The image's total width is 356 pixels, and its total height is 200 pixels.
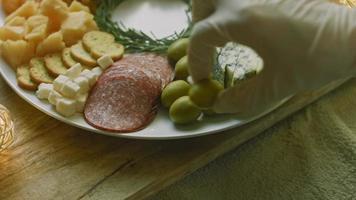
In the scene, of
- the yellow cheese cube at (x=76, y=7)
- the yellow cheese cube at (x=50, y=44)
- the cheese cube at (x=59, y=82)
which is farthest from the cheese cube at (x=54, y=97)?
the yellow cheese cube at (x=76, y=7)

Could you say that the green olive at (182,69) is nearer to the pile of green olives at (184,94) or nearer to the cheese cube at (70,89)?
the pile of green olives at (184,94)

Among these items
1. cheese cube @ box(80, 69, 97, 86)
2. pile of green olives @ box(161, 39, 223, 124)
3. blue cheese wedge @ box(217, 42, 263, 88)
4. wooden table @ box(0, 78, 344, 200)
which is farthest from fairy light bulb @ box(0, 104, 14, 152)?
blue cheese wedge @ box(217, 42, 263, 88)

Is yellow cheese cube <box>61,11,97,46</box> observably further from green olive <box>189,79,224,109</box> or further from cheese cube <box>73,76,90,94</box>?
green olive <box>189,79,224,109</box>

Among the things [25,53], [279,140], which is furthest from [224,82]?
[25,53]

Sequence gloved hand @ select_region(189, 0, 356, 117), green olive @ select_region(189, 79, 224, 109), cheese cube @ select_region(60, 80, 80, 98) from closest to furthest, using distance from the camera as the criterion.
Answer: gloved hand @ select_region(189, 0, 356, 117) → green olive @ select_region(189, 79, 224, 109) → cheese cube @ select_region(60, 80, 80, 98)

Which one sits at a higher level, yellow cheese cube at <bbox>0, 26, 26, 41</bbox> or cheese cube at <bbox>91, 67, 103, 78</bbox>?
yellow cheese cube at <bbox>0, 26, 26, 41</bbox>

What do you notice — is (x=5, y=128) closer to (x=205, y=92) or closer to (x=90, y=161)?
(x=90, y=161)

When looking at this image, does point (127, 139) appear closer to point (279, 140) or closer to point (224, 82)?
point (224, 82)
